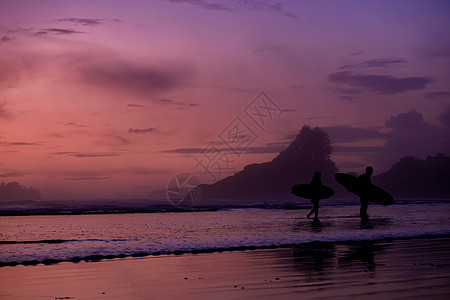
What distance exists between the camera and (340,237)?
1719 cm

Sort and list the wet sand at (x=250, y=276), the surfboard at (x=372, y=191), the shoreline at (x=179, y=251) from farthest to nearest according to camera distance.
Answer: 1. the surfboard at (x=372, y=191)
2. the shoreline at (x=179, y=251)
3. the wet sand at (x=250, y=276)

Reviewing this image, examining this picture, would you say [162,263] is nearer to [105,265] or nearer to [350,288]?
[105,265]

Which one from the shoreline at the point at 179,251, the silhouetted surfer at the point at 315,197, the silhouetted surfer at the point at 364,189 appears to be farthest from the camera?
the silhouetted surfer at the point at 364,189

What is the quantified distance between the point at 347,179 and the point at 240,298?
2715 centimetres

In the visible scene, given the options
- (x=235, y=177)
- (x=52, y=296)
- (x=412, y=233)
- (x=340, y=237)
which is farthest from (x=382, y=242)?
(x=235, y=177)

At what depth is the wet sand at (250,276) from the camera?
8.04 m

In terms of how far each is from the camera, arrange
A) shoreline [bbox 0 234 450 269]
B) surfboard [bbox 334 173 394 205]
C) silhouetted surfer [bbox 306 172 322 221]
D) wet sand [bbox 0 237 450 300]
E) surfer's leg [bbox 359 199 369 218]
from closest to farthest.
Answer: wet sand [bbox 0 237 450 300] → shoreline [bbox 0 234 450 269] → silhouetted surfer [bbox 306 172 322 221] → surfer's leg [bbox 359 199 369 218] → surfboard [bbox 334 173 394 205]

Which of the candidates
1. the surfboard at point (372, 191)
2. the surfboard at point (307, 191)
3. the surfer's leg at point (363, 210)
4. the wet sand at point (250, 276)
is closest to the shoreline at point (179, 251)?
the wet sand at point (250, 276)

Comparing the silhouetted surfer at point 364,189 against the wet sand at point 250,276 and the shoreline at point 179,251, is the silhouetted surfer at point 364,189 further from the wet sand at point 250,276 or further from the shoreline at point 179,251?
the wet sand at point 250,276

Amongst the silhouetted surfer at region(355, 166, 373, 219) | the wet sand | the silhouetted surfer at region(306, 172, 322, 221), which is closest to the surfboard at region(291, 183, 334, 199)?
the silhouetted surfer at region(355, 166, 373, 219)

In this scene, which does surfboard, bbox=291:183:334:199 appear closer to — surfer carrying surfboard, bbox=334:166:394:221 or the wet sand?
surfer carrying surfboard, bbox=334:166:394:221

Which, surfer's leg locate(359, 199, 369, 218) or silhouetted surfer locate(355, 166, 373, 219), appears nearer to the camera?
surfer's leg locate(359, 199, 369, 218)

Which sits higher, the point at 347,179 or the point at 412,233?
the point at 347,179

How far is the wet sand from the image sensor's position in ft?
26.4
